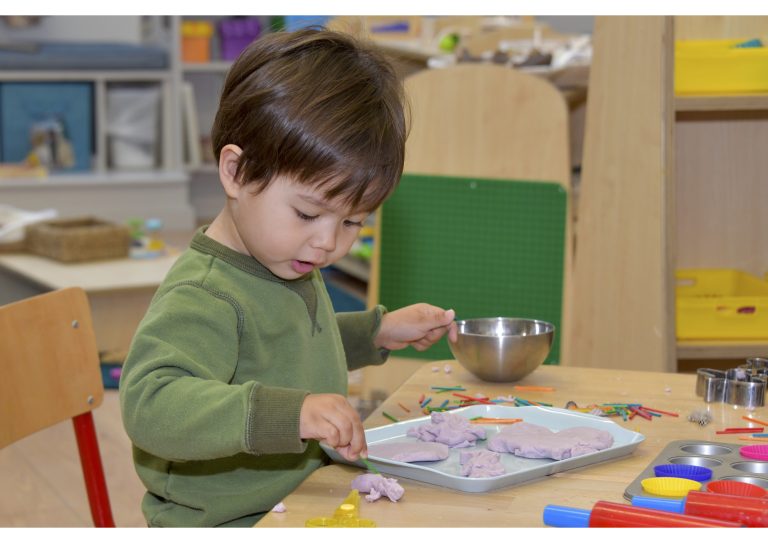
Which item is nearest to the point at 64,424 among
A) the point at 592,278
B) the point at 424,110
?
the point at 424,110

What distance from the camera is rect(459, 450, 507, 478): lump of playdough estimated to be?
2.83 ft

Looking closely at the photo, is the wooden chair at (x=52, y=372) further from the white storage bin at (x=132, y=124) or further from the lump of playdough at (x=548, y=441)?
the white storage bin at (x=132, y=124)

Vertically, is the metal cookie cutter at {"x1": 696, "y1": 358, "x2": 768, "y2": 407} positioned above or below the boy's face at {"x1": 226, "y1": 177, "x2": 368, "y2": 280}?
below

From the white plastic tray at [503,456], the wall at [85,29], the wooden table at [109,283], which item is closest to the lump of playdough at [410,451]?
the white plastic tray at [503,456]

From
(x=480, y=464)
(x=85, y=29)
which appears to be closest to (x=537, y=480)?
(x=480, y=464)

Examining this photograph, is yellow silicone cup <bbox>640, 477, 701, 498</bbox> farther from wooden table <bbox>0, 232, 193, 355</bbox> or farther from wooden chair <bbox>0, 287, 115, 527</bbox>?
wooden table <bbox>0, 232, 193, 355</bbox>

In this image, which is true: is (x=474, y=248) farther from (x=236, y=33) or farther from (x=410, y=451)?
(x=236, y=33)

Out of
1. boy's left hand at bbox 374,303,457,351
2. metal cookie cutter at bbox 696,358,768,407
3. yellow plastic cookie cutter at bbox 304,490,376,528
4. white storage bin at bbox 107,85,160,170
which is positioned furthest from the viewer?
white storage bin at bbox 107,85,160,170

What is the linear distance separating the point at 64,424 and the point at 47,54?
2.89 meters

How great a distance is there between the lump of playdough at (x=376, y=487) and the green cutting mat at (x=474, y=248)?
1.06 metres

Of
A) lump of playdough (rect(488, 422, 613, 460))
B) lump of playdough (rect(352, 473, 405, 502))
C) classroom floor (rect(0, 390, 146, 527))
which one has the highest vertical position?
lump of playdough (rect(488, 422, 613, 460))

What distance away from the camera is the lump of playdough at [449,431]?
0.97 metres

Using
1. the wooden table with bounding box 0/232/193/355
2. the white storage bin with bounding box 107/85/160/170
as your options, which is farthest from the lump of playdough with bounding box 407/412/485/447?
the white storage bin with bounding box 107/85/160/170

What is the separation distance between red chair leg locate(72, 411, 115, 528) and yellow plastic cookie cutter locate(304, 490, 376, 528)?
0.60 meters
